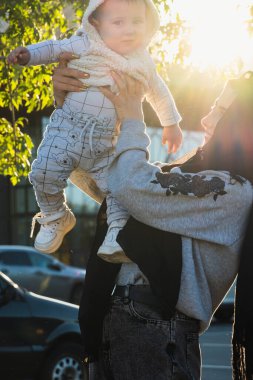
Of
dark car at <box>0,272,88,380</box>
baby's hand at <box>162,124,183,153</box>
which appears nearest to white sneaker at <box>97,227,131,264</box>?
baby's hand at <box>162,124,183,153</box>

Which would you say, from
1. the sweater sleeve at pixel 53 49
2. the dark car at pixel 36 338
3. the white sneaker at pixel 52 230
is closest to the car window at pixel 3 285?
the dark car at pixel 36 338

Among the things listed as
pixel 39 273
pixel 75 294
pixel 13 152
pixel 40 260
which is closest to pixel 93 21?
pixel 13 152

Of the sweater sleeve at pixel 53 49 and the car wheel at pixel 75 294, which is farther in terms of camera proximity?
the car wheel at pixel 75 294

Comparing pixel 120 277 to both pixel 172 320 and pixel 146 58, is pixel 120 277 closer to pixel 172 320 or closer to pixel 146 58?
pixel 172 320

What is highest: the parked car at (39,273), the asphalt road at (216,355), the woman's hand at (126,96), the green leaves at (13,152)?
the woman's hand at (126,96)

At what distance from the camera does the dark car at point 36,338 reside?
9.24 m

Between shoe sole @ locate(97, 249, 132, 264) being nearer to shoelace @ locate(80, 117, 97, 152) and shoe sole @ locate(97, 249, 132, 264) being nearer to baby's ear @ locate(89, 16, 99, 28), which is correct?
shoelace @ locate(80, 117, 97, 152)

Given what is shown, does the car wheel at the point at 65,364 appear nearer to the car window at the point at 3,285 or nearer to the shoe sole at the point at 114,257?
the car window at the point at 3,285

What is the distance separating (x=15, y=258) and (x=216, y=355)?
8.31 m

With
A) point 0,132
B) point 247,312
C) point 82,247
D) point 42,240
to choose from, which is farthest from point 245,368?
point 82,247

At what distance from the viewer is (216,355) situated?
49.4 ft

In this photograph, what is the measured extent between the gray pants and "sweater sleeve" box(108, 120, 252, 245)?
24.5 inches

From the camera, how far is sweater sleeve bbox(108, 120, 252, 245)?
9.86 ft

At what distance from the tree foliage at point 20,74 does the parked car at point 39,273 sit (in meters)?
11.8
